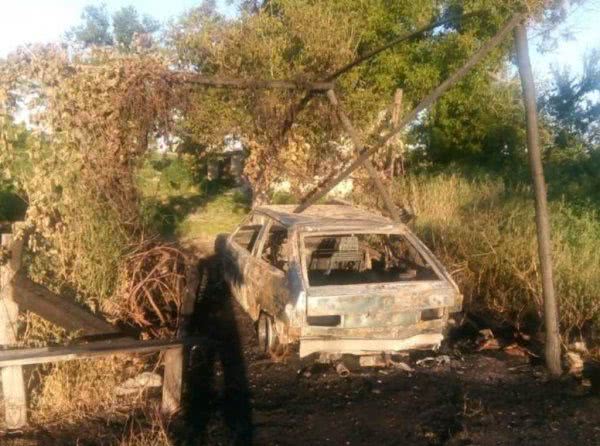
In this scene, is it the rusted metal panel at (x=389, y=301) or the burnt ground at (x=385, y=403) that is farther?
the rusted metal panel at (x=389, y=301)

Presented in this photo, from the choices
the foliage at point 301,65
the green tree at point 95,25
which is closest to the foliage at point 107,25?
the green tree at point 95,25

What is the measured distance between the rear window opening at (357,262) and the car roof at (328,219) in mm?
266

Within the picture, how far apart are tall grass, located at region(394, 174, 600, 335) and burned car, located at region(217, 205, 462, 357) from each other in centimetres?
174

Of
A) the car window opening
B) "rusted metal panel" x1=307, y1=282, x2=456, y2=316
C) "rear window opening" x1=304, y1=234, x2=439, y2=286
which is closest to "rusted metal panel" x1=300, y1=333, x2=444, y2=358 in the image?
"rusted metal panel" x1=307, y1=282, x2=456, y2=316

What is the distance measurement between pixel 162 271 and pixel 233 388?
1699mm

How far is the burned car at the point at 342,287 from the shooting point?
5.75 meters

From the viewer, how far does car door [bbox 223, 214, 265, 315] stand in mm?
7285

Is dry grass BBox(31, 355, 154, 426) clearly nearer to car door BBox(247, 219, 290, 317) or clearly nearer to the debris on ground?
car door BBox(247, 219, 290, 317)

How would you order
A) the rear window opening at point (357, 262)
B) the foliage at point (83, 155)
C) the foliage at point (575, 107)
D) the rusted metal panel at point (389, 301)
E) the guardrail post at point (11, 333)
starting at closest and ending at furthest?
1. the guardrail post at point (11, 333)
2. the rusted metal panel at point (389, 301)
3. the foliage at point (83, 155)
4. the rear window opening at point (357, 262)
5. the foliage at point (575, 107)

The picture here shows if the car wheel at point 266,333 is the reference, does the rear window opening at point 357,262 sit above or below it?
above

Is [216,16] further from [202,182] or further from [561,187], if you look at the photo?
[202,182]

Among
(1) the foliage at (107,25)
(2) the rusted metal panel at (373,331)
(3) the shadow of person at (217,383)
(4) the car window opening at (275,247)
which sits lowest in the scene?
(3) the shadow of person at (217,383)

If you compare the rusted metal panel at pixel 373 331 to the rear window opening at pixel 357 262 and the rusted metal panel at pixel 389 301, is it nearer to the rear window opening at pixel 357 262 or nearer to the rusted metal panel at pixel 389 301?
the rusted metal panel at pixel 389 301

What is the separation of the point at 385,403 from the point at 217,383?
1552 mm
